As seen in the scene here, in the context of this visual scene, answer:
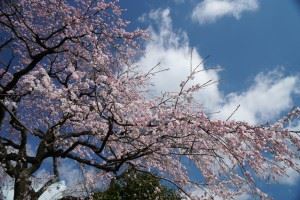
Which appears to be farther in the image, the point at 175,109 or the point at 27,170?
the point at 27,170

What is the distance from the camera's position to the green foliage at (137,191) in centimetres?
1217

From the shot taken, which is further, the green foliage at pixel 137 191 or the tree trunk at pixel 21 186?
the green foliage at pixel 137 191

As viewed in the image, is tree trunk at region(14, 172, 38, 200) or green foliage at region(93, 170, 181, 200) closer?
tree trunk at region(14, 172, 38, 200)

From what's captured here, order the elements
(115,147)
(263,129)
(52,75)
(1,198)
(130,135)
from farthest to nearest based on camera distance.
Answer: (52,75) → (115,147) → (1,198) → (130,135) → (263,129)

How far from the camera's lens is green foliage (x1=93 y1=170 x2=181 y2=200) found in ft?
39.9

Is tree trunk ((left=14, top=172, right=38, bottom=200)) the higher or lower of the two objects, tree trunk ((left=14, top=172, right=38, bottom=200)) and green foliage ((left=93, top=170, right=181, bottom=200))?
the lower

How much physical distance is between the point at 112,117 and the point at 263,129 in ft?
7.60

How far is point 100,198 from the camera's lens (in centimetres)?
1238

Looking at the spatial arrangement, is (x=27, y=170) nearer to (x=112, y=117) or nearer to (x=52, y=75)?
(x=112, y=117)

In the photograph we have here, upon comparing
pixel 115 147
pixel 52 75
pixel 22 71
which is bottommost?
pixel 115 147

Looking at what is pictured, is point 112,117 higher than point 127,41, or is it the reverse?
point 127,41

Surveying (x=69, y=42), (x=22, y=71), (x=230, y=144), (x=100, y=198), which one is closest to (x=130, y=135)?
(x=230, y=144)

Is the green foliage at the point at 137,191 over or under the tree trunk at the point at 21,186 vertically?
over

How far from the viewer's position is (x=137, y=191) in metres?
12.3
